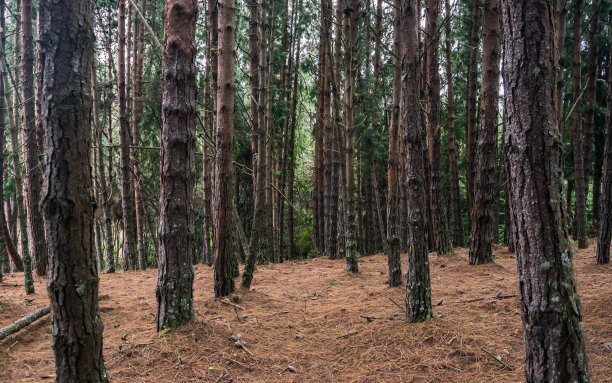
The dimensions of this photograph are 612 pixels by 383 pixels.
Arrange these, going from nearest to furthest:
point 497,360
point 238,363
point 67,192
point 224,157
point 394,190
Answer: point 67,192 → point 497,360 → point 238,363 → point 224,157 → point 394,190

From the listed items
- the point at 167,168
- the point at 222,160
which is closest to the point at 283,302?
the point at 222,160

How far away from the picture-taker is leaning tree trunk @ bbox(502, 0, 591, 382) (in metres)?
2.36

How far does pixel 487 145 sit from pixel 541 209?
5663 mm

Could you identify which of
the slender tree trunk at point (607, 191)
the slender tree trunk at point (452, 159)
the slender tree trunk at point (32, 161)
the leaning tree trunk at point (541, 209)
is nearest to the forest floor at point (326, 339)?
the slender tree trunk at point (607, 191)

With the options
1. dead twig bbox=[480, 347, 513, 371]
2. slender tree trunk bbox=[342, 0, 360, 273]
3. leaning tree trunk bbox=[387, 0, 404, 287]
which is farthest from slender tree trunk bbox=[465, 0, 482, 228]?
dead twig bbox=[480, 347, 513, 371]

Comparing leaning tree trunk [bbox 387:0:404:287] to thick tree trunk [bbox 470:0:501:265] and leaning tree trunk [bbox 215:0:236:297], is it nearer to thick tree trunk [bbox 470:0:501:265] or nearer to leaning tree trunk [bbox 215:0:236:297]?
thick tree trunk [bbox 470:0:501:265]

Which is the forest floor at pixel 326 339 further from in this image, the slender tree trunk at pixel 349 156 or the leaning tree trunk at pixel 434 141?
the leaning tree trunk at pixel 434 141

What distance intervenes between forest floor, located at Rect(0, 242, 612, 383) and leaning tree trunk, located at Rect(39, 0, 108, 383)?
1122 mm

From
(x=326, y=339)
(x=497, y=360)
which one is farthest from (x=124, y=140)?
(x=497, y=360)

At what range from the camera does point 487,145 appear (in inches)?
299

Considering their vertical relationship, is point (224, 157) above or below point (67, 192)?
above

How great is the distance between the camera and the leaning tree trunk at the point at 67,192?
2.53 meters

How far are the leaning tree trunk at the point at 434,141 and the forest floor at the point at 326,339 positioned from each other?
2771 millimetres

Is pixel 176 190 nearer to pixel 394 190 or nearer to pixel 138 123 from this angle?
pixel 394 190
